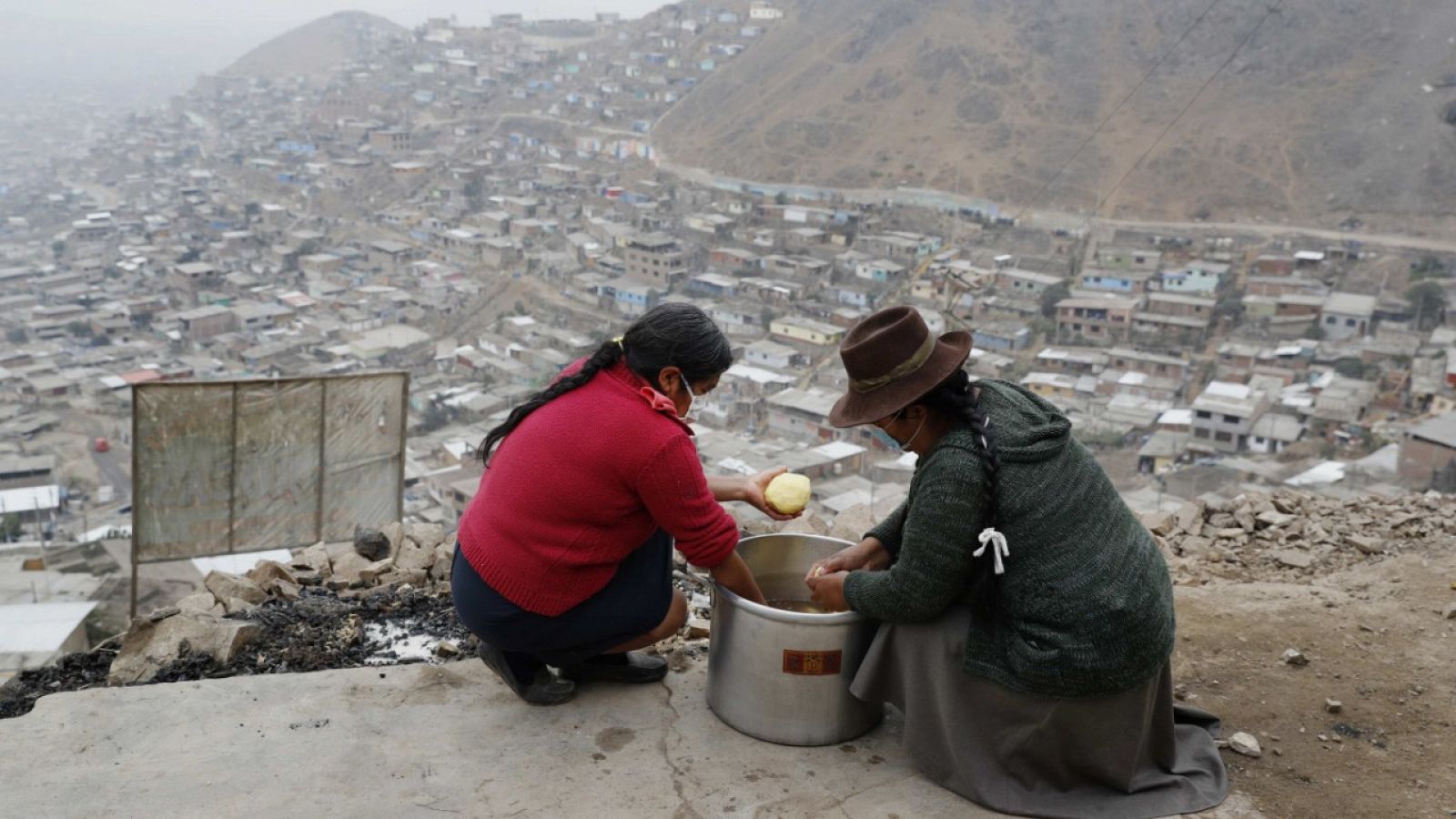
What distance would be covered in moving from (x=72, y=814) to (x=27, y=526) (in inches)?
617

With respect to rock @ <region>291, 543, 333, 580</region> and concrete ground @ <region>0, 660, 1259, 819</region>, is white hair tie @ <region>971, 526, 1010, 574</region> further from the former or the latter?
rock @ <region>291, 543, 333, 580</region>

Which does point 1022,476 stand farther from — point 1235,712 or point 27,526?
point 27,526

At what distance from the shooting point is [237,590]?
3.10m

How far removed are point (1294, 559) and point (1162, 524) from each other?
0.61m

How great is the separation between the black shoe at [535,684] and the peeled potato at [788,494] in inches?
21.9

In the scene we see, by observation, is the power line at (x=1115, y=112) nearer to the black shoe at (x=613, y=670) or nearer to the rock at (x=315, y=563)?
the rock at (x=315, y=563)

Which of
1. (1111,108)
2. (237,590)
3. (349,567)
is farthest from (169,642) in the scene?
(1111,108)

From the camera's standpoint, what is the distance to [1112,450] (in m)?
13.6

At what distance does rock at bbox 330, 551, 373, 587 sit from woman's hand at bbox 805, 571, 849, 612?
184 cm

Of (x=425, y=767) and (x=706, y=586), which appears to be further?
(x=706, y=586)

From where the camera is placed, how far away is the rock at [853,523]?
4097mm

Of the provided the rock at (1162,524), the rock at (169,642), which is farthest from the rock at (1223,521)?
the rock at (169,642)

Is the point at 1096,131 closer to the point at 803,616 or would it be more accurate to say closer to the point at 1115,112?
the point at 1115,112

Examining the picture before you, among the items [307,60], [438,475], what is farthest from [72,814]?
[307,60]
